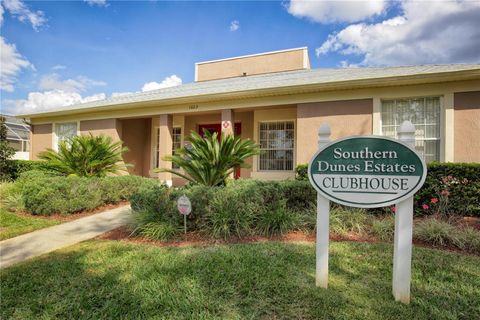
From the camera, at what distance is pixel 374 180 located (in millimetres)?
2826

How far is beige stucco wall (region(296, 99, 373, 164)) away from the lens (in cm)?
771

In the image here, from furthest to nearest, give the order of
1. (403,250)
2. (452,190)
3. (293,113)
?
1. (293,113)
2. (452,190)
3. (403,250)

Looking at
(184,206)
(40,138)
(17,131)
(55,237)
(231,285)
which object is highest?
(17,131)

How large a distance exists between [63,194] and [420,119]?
9782 mm

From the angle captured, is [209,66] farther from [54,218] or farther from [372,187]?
[372,187]

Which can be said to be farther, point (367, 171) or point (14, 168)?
point (14, 168)

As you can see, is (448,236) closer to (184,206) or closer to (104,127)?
(184,206)

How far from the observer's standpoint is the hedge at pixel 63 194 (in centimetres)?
643

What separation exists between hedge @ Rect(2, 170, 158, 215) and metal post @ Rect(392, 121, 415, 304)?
696 cm

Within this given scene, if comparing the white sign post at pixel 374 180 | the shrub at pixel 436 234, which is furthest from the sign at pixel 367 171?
the shrub at pixel 436 234

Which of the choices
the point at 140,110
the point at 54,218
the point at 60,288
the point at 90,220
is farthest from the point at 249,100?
the point at 60,288

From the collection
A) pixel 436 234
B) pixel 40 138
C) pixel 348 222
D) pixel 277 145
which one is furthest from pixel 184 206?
pixel 40 138

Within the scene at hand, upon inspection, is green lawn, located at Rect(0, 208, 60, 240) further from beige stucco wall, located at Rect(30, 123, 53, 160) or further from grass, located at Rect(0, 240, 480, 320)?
beige stucco wall, located at Rect(30, 123, 53, 160)

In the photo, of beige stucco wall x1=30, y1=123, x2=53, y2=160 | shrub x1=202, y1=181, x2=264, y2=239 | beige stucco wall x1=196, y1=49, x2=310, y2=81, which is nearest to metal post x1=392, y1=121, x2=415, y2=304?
shrub x1=202, y1=181, x2=264, y2=239
